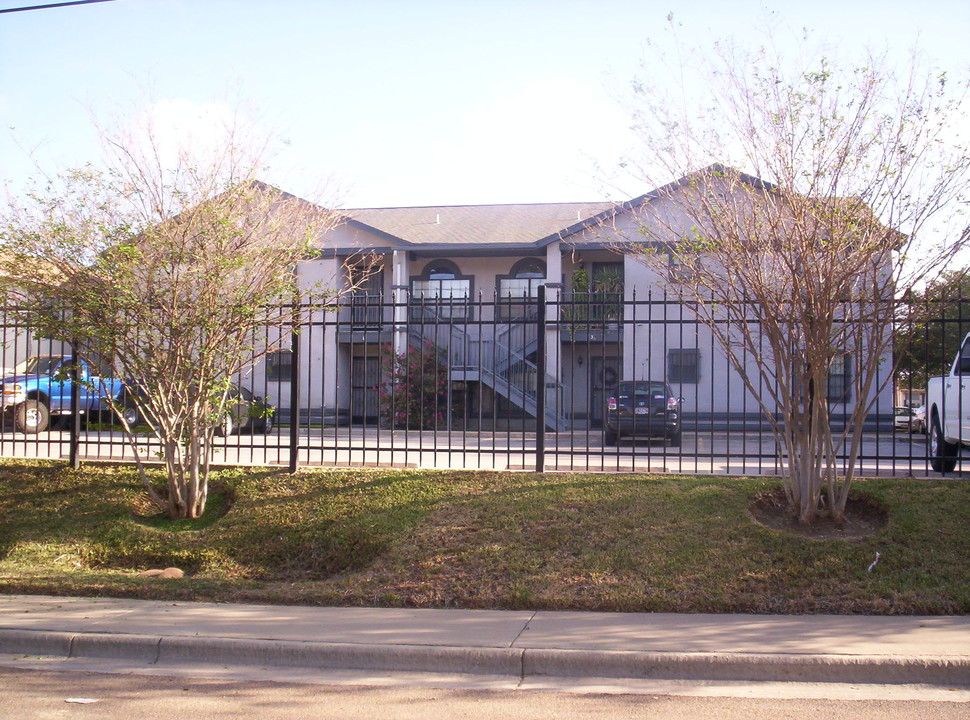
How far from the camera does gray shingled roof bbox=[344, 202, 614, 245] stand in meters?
25.5

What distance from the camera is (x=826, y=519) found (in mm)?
7934

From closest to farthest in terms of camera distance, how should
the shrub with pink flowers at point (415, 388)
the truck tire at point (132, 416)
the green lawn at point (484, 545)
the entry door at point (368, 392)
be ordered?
the green lawn at point (484, 545)
the truck tire at point (132, 416)
the shrub with pink flowers at point (415, 388)
the entry door at point (368, 392)

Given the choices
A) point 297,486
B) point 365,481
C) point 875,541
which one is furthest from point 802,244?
point 297,486

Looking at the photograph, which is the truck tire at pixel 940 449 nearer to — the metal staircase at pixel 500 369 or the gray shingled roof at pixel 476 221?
the metal staircase at pixel 500 369

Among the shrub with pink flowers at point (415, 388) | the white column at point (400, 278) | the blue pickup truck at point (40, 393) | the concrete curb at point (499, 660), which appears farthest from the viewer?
the white column at point (400, 278)

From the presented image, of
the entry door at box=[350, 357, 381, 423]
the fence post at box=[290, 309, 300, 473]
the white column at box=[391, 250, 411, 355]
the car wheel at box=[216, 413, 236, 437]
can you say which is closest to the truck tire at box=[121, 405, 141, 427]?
the car wheel at box=[216, 413, 236, 437]

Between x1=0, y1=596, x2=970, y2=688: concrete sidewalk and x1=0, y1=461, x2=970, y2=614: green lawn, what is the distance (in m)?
0.32

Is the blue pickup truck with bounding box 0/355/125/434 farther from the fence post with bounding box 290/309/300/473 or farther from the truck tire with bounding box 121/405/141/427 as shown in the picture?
the fence post with bounding box 290/309/300/473

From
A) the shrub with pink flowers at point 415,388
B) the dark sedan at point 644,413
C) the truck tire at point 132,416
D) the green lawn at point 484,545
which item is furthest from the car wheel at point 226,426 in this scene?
the dark sedan at point 644,413

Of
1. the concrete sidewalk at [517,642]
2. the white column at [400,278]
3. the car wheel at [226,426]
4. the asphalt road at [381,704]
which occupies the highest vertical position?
the white column at [400,278]

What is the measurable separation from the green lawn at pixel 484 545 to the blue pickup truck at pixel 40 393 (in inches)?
49.7

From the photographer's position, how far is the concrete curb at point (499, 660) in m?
5.32

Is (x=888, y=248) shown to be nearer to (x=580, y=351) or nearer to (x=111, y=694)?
(x=111, y=694)

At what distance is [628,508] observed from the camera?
8156 millimetres
